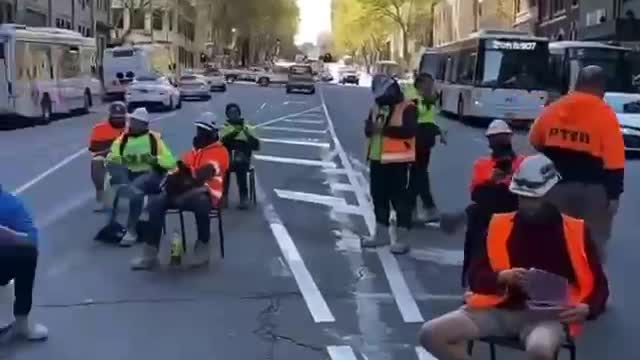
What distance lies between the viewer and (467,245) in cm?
837

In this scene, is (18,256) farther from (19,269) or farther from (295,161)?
(295,161)

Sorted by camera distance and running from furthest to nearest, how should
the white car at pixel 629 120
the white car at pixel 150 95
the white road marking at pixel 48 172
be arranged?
the white car at pixel 150 95
the white car at pixel 629 120
the white road marking at pixel 48 172

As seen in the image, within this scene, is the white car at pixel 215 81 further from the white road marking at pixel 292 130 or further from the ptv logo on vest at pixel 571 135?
the ptv logo on vest at pixel 571 135

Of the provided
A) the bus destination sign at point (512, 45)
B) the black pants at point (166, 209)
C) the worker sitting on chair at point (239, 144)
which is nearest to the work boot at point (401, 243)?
the black pants at point (166, 209)

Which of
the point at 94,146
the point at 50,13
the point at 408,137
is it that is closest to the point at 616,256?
the point at 408,137

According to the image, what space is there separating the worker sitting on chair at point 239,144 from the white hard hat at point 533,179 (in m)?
9.20

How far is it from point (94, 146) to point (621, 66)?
23484mm

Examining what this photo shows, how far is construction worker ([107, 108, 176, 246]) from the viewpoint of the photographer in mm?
11734

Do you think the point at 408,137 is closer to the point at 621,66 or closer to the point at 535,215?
the point at 535,215

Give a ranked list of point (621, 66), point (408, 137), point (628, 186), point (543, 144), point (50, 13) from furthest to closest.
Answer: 1. point (50, 13)
2. point (621, 66)
3. point (628, 186)
4. point (408, 137)
5. point (543, 144)

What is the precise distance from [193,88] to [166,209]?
48100 mm

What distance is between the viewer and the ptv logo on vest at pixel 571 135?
7.77 meters

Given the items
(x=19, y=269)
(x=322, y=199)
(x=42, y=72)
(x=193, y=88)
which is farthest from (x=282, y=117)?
(x=19, y=269)

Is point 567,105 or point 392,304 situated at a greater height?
point 567,105
